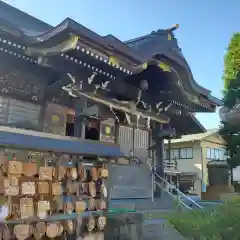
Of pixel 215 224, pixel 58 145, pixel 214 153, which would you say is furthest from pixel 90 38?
pixel 214 153

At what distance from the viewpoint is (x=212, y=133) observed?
92.2 ft

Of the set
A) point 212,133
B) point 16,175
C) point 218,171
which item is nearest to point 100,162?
point 16,175

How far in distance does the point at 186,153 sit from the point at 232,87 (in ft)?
46.7

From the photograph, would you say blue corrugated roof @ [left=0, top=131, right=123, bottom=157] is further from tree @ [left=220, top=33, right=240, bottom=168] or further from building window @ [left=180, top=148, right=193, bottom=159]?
building window @ [left=180, top=148, right=193, bottom=159]

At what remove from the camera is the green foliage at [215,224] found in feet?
10.1

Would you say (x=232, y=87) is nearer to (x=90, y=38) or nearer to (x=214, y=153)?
(x=90, y=38)

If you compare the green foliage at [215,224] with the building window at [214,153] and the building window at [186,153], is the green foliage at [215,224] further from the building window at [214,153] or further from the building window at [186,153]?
the building window at [214,153]

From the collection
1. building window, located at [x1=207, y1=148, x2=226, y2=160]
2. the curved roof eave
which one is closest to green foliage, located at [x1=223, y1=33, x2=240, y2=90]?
the curved roof eave

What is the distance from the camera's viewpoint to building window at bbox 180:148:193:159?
91.8 feet

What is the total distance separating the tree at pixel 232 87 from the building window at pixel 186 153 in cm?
1298

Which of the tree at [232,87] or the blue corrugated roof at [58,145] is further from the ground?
the tree at [232,87]

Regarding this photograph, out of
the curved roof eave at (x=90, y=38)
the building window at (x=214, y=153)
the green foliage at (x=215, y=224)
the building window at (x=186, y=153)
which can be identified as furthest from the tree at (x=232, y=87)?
the building window at (x=214, y=153)

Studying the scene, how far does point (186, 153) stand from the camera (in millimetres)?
28219

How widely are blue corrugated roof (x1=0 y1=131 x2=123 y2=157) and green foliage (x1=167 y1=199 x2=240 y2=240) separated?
2219mm
